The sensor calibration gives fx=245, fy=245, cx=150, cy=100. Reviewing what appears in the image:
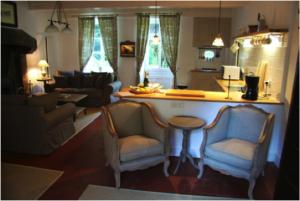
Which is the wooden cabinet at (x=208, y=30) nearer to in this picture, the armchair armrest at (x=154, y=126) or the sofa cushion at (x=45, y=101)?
the armchair armrest at (x=154, y=126)

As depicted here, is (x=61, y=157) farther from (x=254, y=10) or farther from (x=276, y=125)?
(x=254, y=10)

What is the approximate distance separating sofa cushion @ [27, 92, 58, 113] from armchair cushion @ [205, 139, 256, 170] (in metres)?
2.33

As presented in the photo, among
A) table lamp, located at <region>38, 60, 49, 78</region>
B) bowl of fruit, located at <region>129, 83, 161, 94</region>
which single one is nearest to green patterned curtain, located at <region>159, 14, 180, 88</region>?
table lamp, located at <region>38, 60, 49, 78</region>

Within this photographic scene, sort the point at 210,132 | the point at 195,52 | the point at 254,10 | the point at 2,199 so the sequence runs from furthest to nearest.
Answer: the point at 195,52, the point at 254,10, the point at 210,132, the point at 2,199

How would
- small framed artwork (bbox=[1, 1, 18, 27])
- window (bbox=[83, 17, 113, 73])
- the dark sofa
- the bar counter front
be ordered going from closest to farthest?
1. the bar counter front
2. small framed artwork (bbox=[1, 1, 18, 27])
3. the dark sofa
4. window (bbox=[83, 17, 113, 73])

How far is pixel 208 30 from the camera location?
6848 mm

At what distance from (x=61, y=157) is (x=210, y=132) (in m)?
2.14

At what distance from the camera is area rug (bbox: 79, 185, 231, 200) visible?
2.61m

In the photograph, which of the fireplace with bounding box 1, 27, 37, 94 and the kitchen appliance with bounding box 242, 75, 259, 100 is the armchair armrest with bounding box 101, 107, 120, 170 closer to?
the kitchen appliance with bounding box 242, 75, 259, 100

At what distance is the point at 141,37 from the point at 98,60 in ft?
5.31

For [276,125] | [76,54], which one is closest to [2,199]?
[276,125]

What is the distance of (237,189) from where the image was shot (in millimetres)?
2783

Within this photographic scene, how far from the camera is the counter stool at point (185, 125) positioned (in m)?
3.02

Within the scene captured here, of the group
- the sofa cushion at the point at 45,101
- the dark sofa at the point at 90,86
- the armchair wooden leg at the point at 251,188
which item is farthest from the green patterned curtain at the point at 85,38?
the armchair wooden leg at the point at 251,188
